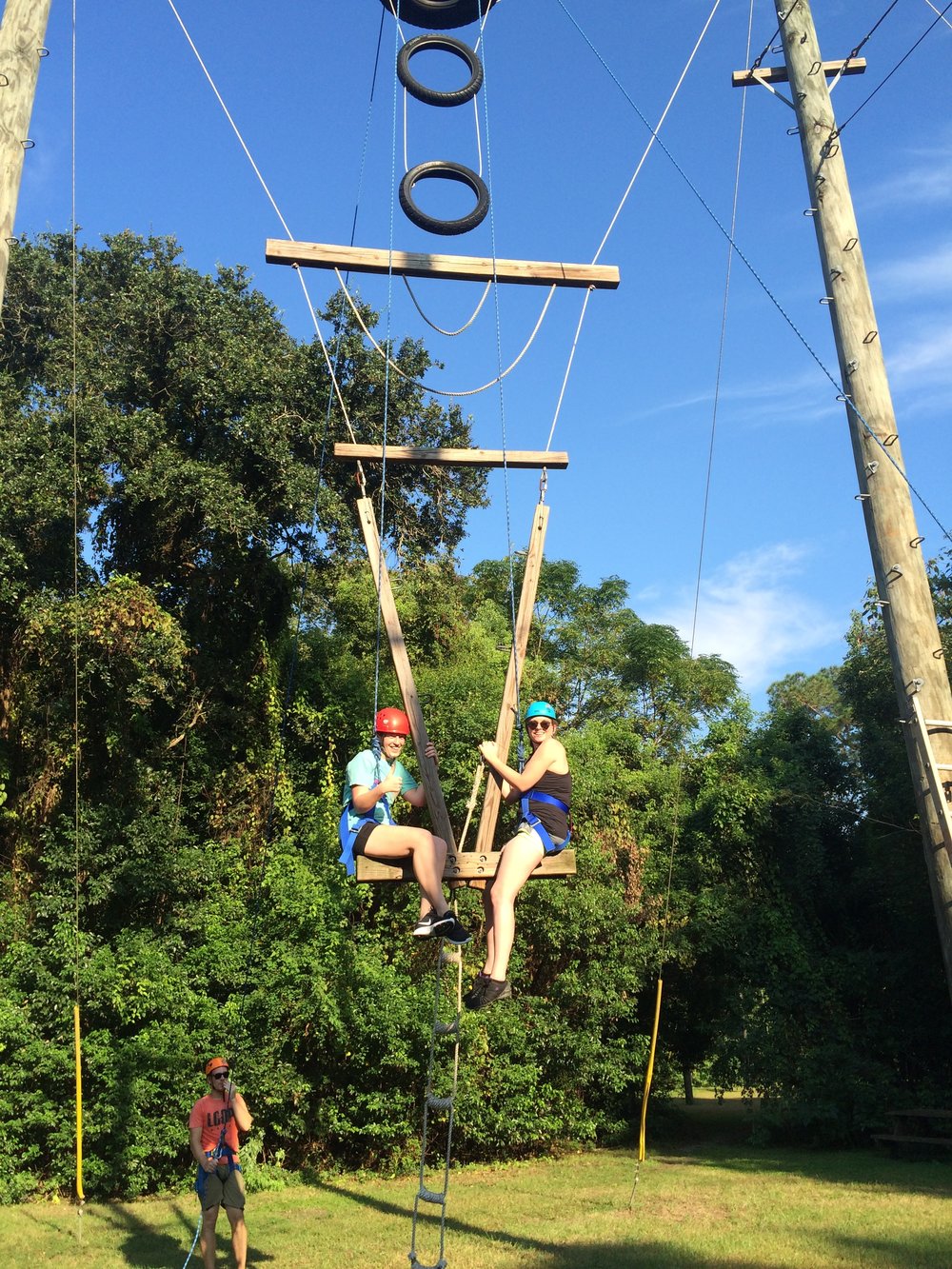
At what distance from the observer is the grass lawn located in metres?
8.04

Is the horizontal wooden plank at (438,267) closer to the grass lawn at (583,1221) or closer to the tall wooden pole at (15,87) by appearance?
the tall wooden pole at (15,87)

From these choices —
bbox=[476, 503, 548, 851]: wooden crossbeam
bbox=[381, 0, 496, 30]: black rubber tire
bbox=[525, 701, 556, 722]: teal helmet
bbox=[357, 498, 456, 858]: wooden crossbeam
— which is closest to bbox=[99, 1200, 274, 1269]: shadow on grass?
bbox=[476, 503, 548, 851]: wooden crossbeam

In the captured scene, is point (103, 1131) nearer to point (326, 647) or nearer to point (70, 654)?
point (70, 654)

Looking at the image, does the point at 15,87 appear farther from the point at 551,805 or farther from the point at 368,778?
the point at 551,805

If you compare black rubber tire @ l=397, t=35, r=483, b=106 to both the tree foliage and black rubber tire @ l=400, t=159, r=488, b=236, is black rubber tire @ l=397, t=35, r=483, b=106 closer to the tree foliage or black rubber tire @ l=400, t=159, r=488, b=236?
black rubber tire @ l=400, t=159, r=488, b=236

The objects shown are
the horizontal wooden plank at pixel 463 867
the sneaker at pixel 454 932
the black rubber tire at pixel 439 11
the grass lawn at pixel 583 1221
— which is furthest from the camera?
the grass lawn at pixel 583 1221

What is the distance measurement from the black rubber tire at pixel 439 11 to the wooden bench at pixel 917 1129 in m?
12.6

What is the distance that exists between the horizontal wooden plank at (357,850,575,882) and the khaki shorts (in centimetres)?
315

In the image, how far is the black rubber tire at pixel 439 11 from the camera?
7832mm

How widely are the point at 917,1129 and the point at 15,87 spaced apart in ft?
48.5

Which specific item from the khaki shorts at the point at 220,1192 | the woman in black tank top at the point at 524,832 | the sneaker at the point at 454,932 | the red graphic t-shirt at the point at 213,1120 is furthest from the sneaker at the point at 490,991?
the khaki shorts at the point at 220,1192

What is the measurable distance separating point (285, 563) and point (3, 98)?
11.5 metres

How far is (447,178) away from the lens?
7.33 metres

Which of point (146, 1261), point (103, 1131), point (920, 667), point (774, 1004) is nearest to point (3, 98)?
point (920, 667)
